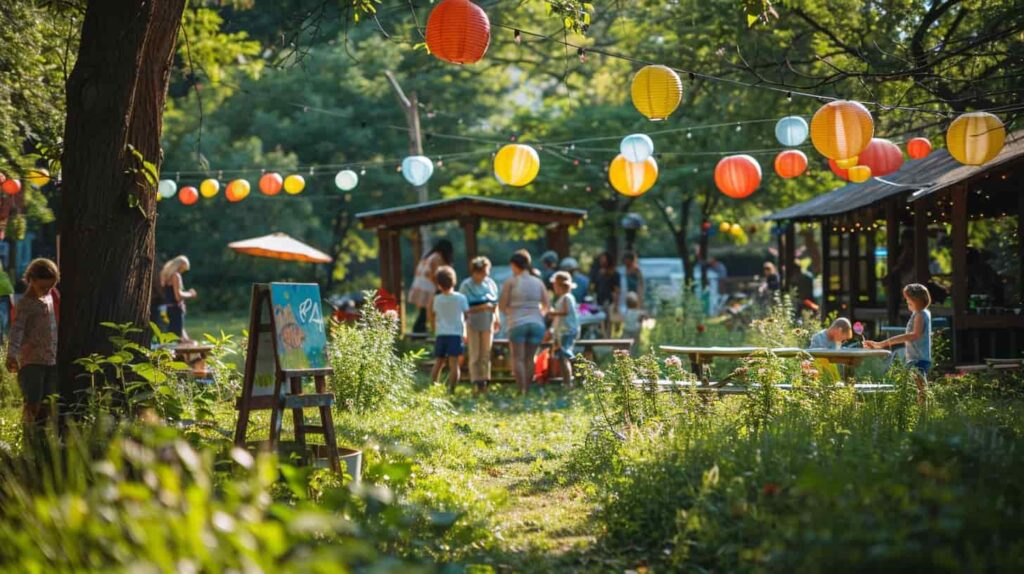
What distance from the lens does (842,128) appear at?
401 inches

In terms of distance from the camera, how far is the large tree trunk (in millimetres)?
6809

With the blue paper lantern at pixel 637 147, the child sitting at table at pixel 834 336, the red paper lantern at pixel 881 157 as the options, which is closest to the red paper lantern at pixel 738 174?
the blue paper lantern at pixel 637 147

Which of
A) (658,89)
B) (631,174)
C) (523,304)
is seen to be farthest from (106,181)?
(631,174)

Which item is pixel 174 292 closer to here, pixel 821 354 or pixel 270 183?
pixel 270 183

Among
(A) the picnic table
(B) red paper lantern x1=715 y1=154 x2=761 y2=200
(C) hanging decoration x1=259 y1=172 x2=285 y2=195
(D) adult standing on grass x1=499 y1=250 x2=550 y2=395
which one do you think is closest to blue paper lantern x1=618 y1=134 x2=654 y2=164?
(B) red paper lantern x1=715 y1=154 x2=761 y2=200

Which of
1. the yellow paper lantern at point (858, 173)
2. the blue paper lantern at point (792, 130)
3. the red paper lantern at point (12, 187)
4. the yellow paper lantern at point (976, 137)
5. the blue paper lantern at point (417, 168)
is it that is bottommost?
the yellow paper lantern at point (976, 137)

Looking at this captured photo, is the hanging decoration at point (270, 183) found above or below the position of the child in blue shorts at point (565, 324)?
above

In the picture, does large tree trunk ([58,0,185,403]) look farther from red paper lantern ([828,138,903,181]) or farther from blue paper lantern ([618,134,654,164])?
red paper lantern ([828,138,903,181])

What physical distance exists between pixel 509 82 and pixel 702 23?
20.4 metres

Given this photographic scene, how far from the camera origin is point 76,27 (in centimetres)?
1256

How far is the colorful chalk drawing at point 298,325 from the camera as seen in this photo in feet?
21.8

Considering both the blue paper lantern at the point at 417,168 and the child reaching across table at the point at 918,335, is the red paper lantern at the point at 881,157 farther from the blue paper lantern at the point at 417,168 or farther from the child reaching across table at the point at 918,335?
the blue paper lantern at the point at 417,168

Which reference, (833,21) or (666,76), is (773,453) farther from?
(833,21)

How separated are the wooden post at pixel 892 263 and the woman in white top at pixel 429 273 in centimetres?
673
